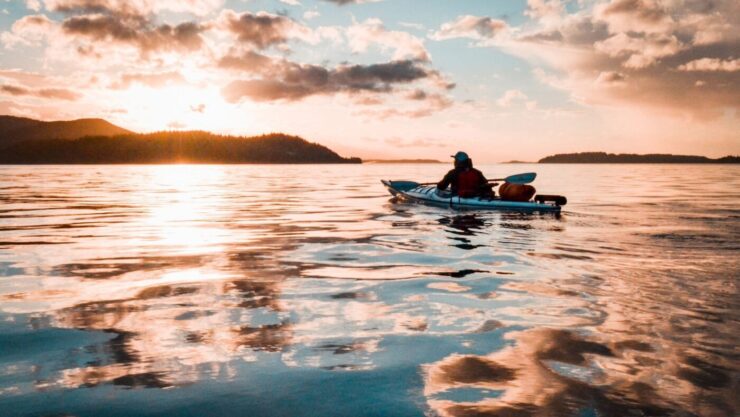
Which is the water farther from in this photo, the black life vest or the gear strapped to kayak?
the black life vest

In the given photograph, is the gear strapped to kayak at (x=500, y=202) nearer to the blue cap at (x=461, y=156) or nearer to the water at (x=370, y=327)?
the blue cap at (x=461, y=156)

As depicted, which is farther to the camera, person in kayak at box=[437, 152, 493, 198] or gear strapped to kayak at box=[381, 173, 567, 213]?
person in kayak at box=[437, 152, 493, 198]

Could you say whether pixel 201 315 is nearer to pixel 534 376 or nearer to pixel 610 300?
pixel 534 376

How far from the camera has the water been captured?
4270 millimetres

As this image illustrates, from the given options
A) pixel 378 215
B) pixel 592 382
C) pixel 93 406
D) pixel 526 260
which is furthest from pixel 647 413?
pixel 378 215

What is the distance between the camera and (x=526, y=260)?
11.0m

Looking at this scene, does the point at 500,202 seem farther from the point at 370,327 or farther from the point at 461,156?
the point at 370,327

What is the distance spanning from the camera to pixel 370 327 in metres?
6.33

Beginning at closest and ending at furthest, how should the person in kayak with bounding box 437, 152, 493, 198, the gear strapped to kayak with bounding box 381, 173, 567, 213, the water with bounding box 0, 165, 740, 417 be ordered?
the water with bounding box 0, 165, 740, 417, the gear strapped to kayak with bounding box 381, 173, 567, 213, the person in kayak with bounding box 437, 152, 493, 198

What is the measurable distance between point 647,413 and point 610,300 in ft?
12.6

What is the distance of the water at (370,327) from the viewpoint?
14.0ft

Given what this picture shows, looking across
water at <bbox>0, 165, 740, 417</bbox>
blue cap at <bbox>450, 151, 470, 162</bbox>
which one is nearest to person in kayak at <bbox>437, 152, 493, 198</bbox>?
blue cap at <bbox>450, 151, 470, 162</bbox>

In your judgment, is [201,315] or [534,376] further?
[201,315]

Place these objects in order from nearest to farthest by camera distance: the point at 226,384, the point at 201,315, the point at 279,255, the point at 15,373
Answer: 1. the point at 226,384
2. the point at 15,373
3. the point at 201,315
4. the point at 279,255
